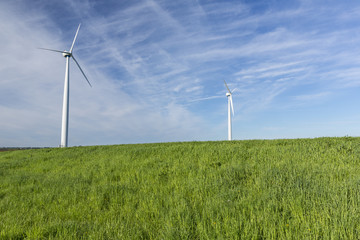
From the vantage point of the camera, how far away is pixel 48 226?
17.4ft

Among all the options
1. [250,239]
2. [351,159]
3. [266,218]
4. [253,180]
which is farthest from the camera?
[351,159]

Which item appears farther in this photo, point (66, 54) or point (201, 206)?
point (66, 54)

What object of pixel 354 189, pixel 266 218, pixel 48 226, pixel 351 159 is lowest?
pixel 48 226

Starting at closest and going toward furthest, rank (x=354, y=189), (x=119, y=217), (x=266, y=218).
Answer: (x=266, y=218), (x=354, y=189), (x=119, y=217)

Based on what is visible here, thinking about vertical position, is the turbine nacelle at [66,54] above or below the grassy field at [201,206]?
above

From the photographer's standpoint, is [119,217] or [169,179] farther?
[169,179]

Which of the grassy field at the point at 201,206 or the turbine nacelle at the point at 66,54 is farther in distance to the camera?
the turbine nacelle at the point at 66,54

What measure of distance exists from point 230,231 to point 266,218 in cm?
76

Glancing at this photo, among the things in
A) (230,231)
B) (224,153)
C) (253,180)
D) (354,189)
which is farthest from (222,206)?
(224,153)

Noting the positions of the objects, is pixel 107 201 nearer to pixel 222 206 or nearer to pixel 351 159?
pixel 222 206

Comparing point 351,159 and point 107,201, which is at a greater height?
point 351,159

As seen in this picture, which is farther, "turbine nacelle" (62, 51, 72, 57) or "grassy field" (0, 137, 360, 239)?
"turbine nacelle" (62, 51, 72, 57)

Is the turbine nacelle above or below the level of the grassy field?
above

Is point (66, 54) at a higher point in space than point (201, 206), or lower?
higher
